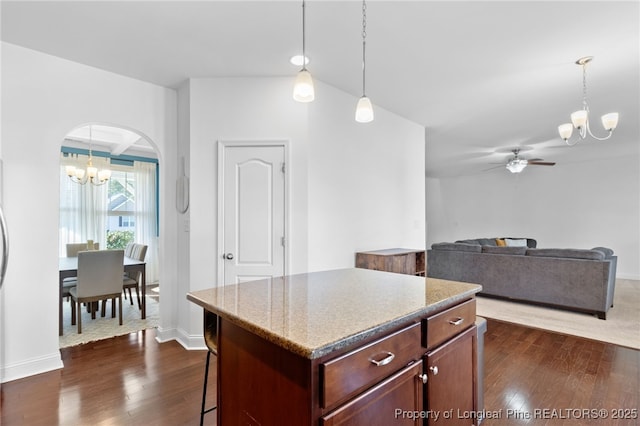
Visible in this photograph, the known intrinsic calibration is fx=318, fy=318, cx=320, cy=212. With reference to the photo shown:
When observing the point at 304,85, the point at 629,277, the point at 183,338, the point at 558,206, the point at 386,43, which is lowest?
the point at 629,277

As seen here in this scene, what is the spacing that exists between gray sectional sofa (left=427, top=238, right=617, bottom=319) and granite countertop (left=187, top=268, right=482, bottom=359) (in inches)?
140

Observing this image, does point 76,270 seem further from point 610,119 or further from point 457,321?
point 610,119

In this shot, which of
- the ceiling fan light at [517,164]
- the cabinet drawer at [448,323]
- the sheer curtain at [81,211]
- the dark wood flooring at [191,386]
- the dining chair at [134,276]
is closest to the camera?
the cabinet drawer at [448,323]

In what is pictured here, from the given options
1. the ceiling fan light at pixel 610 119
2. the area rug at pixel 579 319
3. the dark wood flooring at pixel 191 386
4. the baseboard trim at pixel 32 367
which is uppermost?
the ceiling fan light at pixel 610 119

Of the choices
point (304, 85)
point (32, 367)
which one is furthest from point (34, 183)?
point (304, 85)

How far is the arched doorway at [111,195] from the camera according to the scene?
5039 mm

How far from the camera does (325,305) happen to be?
135cm

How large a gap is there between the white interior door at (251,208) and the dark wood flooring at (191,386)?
975 mm

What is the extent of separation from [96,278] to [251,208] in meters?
2.04

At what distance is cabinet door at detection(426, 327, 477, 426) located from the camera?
53.9 inches

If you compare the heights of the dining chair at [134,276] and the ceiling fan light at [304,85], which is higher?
the ceiling fan light at [304,85]

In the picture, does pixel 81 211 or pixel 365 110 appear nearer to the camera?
pixel 365 110

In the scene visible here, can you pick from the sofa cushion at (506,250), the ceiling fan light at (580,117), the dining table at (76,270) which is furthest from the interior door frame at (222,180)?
the sofa cushion at (506,250)

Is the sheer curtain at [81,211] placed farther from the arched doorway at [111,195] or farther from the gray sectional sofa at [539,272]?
the gray sectional sofa at [539,272]
